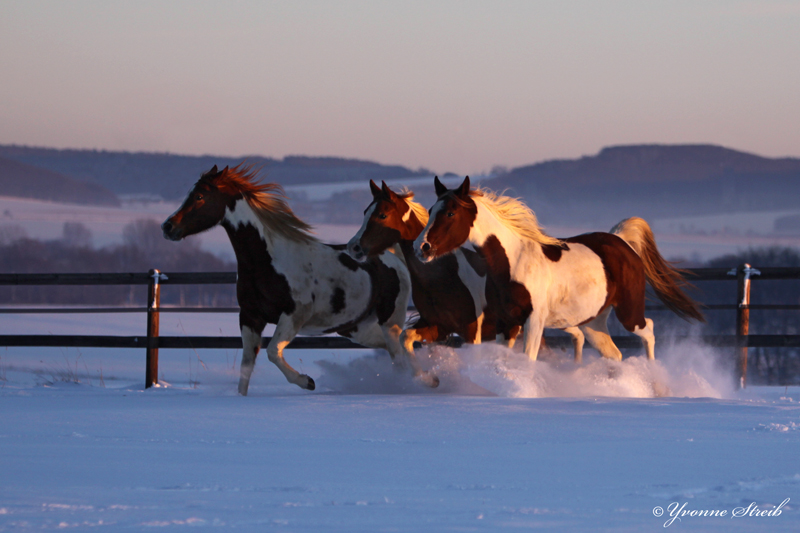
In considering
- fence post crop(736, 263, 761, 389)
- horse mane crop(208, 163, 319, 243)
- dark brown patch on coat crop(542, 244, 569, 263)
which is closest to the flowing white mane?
horse mane crop(208, 163, 319, 243)

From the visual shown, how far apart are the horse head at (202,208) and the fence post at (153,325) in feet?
7.83

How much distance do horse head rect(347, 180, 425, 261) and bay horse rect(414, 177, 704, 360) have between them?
538 mm

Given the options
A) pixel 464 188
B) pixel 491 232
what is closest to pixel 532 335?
pixel 491 232

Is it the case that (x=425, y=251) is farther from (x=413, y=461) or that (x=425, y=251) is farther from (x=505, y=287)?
(x=413, y=461)

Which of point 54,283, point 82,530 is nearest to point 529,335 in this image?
point 82,530

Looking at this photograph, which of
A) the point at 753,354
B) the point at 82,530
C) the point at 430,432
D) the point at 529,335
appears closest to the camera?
the point at 82,530

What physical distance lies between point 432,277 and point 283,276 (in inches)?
46.3

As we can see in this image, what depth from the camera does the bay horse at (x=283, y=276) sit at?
6.42 meters

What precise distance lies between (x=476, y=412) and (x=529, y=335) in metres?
1.16

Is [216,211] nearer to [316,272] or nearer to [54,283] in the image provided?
[316,272]

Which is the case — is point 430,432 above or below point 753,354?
above

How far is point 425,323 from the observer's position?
6469mm

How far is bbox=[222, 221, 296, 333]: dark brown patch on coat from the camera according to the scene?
21.0 ft

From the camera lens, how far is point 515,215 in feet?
20.4
